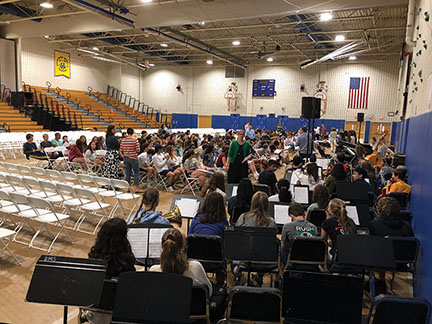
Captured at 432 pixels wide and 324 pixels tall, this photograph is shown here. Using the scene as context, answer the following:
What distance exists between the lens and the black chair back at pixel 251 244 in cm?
311

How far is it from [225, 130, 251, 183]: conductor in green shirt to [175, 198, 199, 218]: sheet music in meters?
3.26

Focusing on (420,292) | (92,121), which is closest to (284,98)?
(92,121)

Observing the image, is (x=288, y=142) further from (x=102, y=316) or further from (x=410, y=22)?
(x=102, y=316)

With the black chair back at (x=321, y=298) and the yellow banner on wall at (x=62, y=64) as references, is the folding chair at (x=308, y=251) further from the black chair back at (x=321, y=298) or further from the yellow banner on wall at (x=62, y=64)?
the yellow banner on wall at (x=62, y=64)

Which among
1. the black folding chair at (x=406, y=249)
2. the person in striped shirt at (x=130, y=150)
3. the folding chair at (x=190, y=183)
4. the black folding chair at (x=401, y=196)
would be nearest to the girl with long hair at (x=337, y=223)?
the black folding chair at (x=406, y=249)

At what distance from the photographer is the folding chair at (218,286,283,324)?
7.45 ft

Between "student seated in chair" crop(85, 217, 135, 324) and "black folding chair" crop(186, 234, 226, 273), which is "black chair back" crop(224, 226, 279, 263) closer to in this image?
"black folding chair" crop(186, 234, 226, 273)

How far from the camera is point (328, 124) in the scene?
24.2 metres

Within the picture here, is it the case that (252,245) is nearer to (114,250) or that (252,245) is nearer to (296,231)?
(296,231)

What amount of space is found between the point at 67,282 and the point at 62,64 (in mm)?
26181

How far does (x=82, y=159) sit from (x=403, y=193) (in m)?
8.14

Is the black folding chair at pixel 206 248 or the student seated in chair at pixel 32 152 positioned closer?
the black folding chair at pixel 206 248

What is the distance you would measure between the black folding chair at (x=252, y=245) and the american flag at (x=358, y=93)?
23050 mm

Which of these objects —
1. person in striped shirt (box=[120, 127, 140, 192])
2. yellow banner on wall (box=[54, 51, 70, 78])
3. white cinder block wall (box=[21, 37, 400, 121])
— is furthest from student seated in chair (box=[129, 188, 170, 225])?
yellow banner on wall (box=[54, 51, 70, 78])
